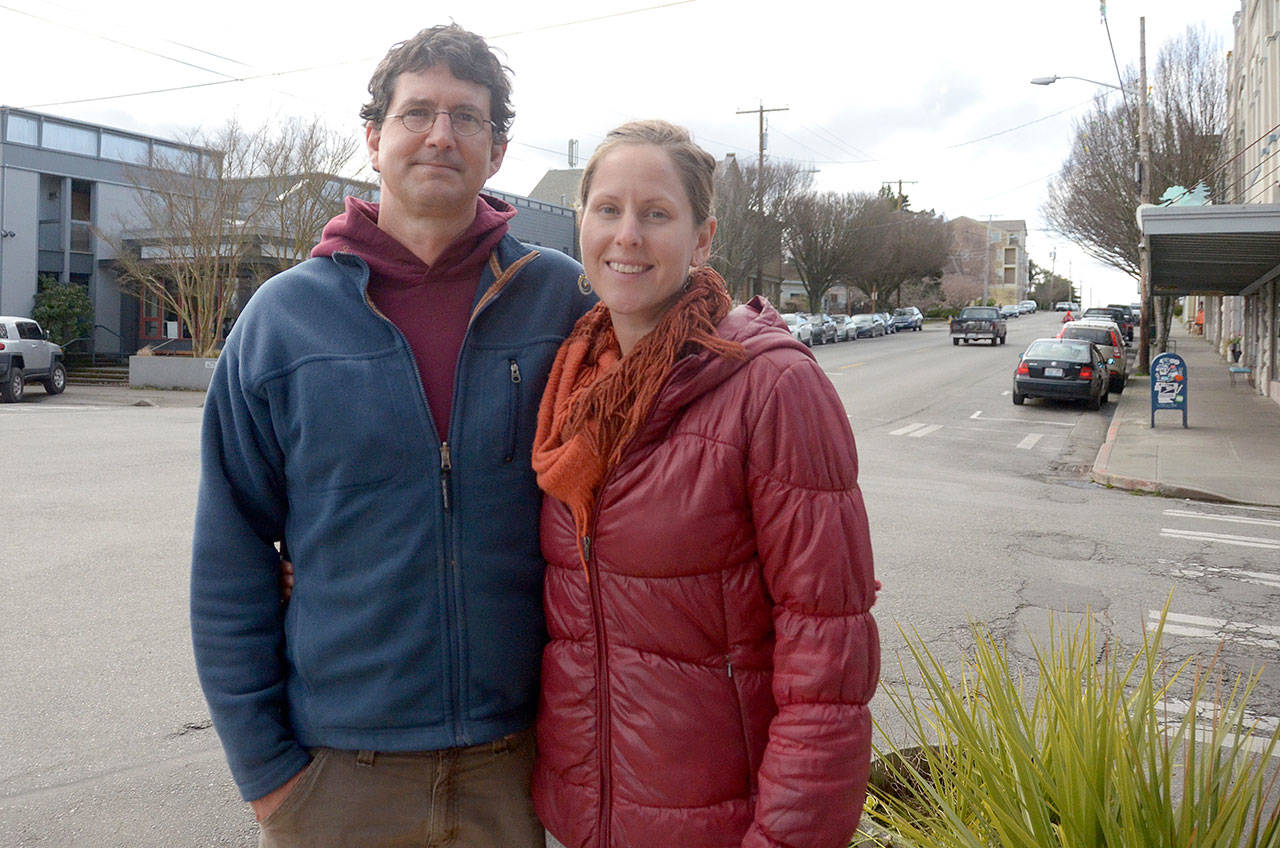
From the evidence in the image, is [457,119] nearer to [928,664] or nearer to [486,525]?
[486,525]

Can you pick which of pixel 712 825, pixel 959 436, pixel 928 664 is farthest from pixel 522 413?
pixel 959 436

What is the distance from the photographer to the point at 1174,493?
11.8 metres

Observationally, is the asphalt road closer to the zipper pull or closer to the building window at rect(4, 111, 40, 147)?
the zipper pull

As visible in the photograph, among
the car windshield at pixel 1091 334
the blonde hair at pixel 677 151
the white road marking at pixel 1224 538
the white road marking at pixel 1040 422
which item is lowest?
the white road marking at pixel 1224 538

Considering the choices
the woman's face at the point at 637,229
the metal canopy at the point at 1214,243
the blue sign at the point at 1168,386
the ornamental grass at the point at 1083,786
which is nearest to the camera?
the woman's face at the point at 637,229

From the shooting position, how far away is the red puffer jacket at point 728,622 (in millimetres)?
1745

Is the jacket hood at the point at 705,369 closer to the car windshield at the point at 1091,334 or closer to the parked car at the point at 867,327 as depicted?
the car windshield at the point at 1091,334

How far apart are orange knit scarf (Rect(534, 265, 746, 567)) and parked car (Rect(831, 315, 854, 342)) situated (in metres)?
47.9

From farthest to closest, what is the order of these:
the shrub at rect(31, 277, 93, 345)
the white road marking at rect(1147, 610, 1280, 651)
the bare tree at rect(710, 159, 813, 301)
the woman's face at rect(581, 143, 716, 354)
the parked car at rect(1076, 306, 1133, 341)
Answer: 1. the parked car at rect(1076, 306, 1133, 341)
2. the bare tree at rect(710, 159, 813, 301)
3. the shrub at rect(31, 277, 93, 345)
4. the white road marking at rect(1147, 610, 1280, 651)
5. the woman's face at rect(581, 143, 716, 354)

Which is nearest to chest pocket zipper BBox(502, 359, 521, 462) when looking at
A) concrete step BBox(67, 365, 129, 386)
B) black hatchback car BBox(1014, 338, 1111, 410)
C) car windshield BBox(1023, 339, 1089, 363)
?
black hatchback car BBox(1014, 338, 1111, 410)

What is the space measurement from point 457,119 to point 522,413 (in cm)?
67

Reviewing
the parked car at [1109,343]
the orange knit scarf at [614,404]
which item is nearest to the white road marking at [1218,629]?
the orange knit scarf at [614,404]

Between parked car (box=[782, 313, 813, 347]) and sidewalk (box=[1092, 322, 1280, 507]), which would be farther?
parked car (box=[782, 313, 813, 347])

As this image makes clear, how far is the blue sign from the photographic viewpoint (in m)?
17.3
